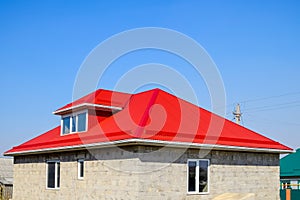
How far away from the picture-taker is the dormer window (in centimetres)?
1880

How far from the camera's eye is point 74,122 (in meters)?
19.6

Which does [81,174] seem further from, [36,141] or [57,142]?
[36,141]

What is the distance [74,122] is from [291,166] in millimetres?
20940

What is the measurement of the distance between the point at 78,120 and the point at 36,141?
3.77 m

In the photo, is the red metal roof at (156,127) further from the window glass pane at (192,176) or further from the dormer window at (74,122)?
the window glass pane at (192,176)

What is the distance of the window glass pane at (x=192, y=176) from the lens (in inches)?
629

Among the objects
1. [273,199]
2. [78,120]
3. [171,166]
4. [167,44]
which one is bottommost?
[273,199]

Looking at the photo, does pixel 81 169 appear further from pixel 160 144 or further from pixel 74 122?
pixel 160 144

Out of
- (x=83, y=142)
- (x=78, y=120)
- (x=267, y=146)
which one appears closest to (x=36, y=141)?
(x=78, y=120)

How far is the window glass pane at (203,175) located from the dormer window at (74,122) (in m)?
5.17

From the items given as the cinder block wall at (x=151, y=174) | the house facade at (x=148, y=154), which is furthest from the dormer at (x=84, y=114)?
the cinder block wall at (x=151, y=174)

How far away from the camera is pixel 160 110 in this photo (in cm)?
1733

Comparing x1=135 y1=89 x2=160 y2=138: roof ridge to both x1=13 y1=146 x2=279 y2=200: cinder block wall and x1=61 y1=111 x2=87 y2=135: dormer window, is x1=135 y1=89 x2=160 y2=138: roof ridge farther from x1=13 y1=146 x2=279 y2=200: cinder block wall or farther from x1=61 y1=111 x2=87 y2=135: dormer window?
x1=61 y1=111 x2=87 y2=135: dormer window

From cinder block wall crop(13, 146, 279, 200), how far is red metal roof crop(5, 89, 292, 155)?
20.2 inches
